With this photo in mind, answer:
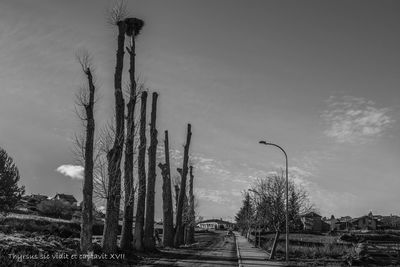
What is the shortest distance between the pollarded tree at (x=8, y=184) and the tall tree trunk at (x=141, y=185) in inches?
557

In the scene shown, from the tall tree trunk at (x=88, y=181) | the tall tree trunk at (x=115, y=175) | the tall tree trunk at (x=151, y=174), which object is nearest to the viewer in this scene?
the tall tree trunk at (x=88, y=181)

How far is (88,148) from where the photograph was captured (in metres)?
16.6

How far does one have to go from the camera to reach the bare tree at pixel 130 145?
2189cm

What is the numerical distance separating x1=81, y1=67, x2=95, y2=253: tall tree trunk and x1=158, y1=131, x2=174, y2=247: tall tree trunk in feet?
56.1

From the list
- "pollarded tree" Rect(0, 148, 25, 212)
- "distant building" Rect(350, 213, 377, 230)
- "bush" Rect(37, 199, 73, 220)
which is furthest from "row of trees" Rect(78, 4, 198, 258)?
"distant building" Rect(350, 213, 377, 230)

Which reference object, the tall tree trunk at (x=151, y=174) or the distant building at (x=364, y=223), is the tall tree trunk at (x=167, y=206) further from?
the distant building at (x=364, y=223)

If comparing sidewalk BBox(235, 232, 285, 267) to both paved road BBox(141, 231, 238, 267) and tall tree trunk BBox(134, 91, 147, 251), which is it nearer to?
paved road BBox(141, 231, 238, 267)

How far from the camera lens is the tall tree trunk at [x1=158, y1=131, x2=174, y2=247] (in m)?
34.0

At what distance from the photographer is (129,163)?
2208cm

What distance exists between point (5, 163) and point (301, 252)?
25.2m

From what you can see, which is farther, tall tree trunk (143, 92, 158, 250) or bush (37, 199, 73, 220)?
bush (37, 199, 73, 220)

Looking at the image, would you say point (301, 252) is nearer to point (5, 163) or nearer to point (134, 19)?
point (134, 19)

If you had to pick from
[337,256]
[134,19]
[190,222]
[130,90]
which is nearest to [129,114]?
[130,90]

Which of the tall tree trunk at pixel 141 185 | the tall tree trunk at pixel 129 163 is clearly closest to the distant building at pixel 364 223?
the tall tree trunk at pixel 141 185
